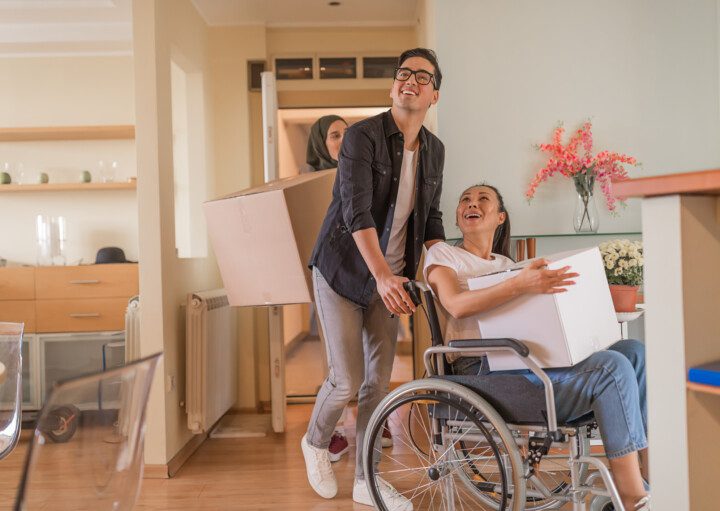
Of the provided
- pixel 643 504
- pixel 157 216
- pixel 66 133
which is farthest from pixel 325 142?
pixel 643 504

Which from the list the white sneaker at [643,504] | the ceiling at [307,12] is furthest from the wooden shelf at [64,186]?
the white sneaker at [643,504]

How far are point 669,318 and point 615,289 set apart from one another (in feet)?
4.35

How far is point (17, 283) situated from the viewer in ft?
13.4

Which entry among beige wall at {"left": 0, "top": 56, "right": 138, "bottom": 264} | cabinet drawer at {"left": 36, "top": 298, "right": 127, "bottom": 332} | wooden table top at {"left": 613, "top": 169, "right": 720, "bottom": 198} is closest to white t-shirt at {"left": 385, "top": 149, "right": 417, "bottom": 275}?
wooden table top at {"left": 613, "top": 169, "right": 720, "bottom": 198}

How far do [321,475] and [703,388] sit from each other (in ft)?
5.64

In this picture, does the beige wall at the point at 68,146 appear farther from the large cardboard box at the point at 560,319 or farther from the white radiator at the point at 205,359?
the large cardboard box at the point at 560,319

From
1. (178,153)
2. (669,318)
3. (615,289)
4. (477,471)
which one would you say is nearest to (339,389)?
(477,471)

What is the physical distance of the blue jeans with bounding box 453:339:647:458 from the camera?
1806mm

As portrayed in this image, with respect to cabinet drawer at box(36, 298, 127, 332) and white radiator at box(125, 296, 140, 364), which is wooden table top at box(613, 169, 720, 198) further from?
cabinet drawer at box(36, 298, 127, 332)

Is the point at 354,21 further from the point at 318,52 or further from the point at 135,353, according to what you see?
the point at 135,353

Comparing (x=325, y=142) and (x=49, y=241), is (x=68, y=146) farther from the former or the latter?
(x=325, y=142)

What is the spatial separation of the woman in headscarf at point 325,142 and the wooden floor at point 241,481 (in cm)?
131

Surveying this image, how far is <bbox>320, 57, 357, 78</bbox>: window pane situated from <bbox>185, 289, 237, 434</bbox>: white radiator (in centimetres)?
146

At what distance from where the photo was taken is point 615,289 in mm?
2553
